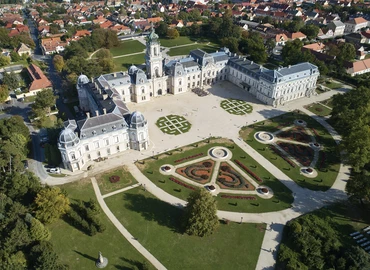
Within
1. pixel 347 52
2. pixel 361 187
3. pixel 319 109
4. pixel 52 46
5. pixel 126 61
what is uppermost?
pixel 347 52

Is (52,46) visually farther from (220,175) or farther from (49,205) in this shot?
(220,175)

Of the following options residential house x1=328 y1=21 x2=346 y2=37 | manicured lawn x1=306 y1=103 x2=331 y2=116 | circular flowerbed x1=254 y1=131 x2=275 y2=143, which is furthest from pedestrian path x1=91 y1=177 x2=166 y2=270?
residential house x1=328 y1=21 x2=346 y2=37

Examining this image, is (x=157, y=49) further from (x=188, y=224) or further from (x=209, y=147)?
(x=188, y=224)

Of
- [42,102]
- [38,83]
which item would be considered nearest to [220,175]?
[42,102]

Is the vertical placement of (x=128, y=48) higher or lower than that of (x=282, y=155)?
higher

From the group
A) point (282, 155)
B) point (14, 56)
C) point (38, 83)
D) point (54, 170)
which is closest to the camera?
point (54, 170)

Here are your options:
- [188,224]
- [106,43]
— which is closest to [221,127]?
[188,224]

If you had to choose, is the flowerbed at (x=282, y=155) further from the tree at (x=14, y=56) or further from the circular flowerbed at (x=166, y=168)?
the tree at (x=14, y=56)
